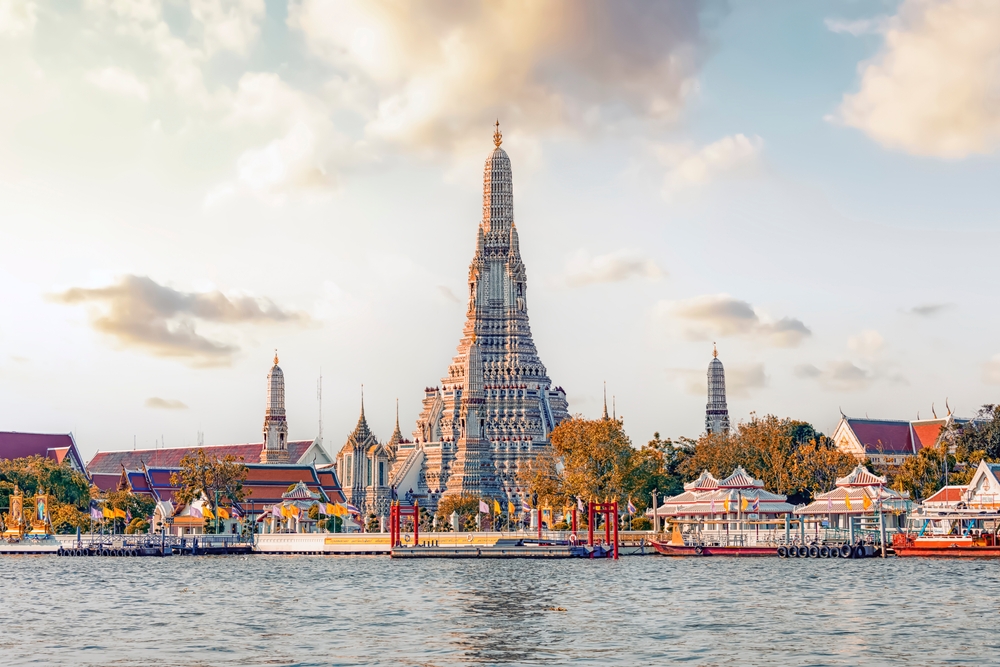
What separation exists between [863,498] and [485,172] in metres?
80.7

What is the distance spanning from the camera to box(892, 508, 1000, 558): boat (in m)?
79.1

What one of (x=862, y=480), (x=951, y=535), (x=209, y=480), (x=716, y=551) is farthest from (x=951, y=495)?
(x=209, y=480)

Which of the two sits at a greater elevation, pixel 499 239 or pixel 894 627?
pixel 499 239

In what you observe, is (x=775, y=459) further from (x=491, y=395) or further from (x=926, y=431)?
(x=491, y=395)

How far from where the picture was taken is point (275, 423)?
509 feet

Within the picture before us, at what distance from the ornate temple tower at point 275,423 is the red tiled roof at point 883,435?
59471mm

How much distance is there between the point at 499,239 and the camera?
158 m

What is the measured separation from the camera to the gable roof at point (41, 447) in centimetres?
15325

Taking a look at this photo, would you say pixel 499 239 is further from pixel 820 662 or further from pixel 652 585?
pixel 820 662

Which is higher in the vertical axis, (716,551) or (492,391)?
(492,391)

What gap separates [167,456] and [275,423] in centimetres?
2481

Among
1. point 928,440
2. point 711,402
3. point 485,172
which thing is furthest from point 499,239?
point 928,440

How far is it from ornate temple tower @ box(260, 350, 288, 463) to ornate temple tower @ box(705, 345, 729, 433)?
147 feet

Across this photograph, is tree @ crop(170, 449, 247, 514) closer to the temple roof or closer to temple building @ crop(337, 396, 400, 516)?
temple building @ crop(337, 396, 400, 516)
